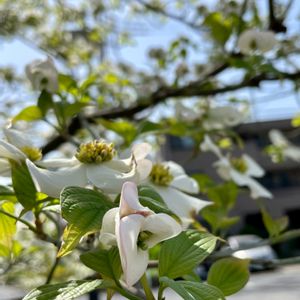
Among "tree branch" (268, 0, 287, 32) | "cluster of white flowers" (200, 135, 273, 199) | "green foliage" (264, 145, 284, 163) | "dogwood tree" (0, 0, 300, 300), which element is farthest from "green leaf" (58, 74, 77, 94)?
"green foliage" (264, 145, 284, 163)

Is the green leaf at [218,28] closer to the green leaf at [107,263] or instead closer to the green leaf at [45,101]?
the green leaf at [45,101]

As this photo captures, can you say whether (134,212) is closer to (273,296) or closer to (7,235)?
(7,235)

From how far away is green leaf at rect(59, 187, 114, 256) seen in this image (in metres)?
0.25

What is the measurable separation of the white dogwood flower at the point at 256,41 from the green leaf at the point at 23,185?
553 mm

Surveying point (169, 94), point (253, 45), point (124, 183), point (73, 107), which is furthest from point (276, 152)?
point (124, 183)

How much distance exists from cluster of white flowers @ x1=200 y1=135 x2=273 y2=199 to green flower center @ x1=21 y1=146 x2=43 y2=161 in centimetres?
35

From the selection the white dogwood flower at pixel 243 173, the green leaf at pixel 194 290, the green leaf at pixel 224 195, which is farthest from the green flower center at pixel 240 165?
the green leaf at pixel 194 290

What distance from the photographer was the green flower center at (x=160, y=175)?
46 centimetres

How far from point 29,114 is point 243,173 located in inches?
14.6

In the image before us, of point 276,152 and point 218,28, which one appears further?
point 276,152

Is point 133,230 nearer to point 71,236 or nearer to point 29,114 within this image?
point 71,236

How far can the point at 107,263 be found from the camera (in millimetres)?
278

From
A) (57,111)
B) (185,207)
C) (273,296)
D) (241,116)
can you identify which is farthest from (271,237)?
(273,296)

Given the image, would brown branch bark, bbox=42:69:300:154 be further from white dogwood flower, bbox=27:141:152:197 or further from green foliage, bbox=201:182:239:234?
white dogwood flower, bbox=27:141:152:197
